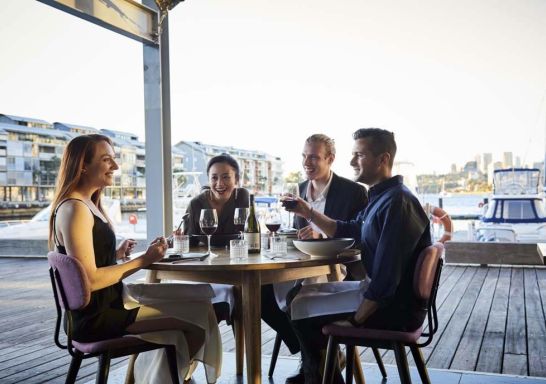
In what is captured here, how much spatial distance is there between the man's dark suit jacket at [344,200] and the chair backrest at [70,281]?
157 centimetres

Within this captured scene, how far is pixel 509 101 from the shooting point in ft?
74.5

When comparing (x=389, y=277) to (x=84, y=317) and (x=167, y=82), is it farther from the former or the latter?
(x=167, y=82)

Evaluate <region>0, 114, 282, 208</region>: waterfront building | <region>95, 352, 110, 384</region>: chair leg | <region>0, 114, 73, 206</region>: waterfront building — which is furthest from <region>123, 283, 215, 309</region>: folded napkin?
<region>0, 114, 73, 206</region>: waterfront building

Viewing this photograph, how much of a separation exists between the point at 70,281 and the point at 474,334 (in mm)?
2955

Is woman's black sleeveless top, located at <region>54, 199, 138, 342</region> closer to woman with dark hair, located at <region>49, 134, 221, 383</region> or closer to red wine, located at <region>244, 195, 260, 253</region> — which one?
woman with dark hair, located at <region>49, 134, 221, 383</region>

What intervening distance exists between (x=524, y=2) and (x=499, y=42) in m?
2.91

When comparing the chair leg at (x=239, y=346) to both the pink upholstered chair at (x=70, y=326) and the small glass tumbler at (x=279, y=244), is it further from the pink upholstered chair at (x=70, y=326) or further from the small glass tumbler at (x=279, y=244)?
the pink upholstered chair at (x=70, y=326)

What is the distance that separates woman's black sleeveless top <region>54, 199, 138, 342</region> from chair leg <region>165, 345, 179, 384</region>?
187mm

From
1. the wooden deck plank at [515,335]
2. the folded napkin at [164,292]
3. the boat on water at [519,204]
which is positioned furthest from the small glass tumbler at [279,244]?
the boat on water at [519,204]

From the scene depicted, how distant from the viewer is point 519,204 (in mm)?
9406

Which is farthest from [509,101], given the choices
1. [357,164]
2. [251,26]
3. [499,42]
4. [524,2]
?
[357,164]

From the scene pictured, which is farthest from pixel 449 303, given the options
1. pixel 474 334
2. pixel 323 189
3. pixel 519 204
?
pixel 519 204

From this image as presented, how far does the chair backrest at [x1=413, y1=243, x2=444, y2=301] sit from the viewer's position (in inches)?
72.8

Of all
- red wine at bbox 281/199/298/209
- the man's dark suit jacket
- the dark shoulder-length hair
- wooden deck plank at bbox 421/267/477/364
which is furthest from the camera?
wooden deck plank at bbox 421/267/477/364
